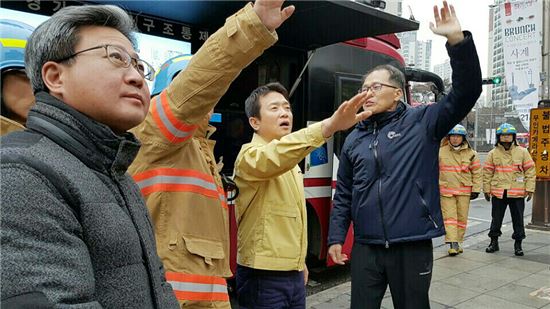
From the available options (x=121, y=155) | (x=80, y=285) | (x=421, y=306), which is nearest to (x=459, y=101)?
(x=421, y=306)

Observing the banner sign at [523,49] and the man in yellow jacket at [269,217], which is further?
the banner sign at [523,49]

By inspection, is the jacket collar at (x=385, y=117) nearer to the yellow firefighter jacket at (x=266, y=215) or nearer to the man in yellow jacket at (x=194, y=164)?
the yellow firefighter jacket at (x=266, y=215)

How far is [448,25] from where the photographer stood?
7.18 ft

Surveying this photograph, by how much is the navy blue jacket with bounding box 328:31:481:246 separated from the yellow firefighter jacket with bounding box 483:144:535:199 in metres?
4.78

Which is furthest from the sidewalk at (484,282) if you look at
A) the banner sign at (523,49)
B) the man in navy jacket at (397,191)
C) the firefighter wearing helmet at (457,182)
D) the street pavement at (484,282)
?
the banner sign at (523,49)

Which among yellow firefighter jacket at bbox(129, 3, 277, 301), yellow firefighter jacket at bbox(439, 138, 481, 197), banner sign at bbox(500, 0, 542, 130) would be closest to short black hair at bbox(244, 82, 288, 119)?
yellow firefighter jacket at bbox(129, 3, 277, 301)

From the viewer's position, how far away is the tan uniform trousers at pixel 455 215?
6.20 meters

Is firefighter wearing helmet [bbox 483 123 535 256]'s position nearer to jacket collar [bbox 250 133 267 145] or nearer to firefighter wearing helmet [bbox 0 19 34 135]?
jacket collar [bbox 250 133 267 145]

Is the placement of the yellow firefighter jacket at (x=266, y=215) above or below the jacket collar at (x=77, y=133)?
below

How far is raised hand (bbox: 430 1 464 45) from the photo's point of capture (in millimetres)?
2174

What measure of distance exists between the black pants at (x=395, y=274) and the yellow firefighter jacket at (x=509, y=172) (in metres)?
4.84

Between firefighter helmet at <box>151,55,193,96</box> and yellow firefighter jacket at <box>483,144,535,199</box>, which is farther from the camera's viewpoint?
yellow firefighter jacket at <box>483,144,535,199</box>

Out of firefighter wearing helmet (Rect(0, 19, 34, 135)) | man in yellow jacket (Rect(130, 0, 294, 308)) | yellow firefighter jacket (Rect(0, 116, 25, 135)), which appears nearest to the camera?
man in yellow jacket (Rect(130, 0, 294, 308))

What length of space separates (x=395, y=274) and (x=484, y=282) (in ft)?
10.6
